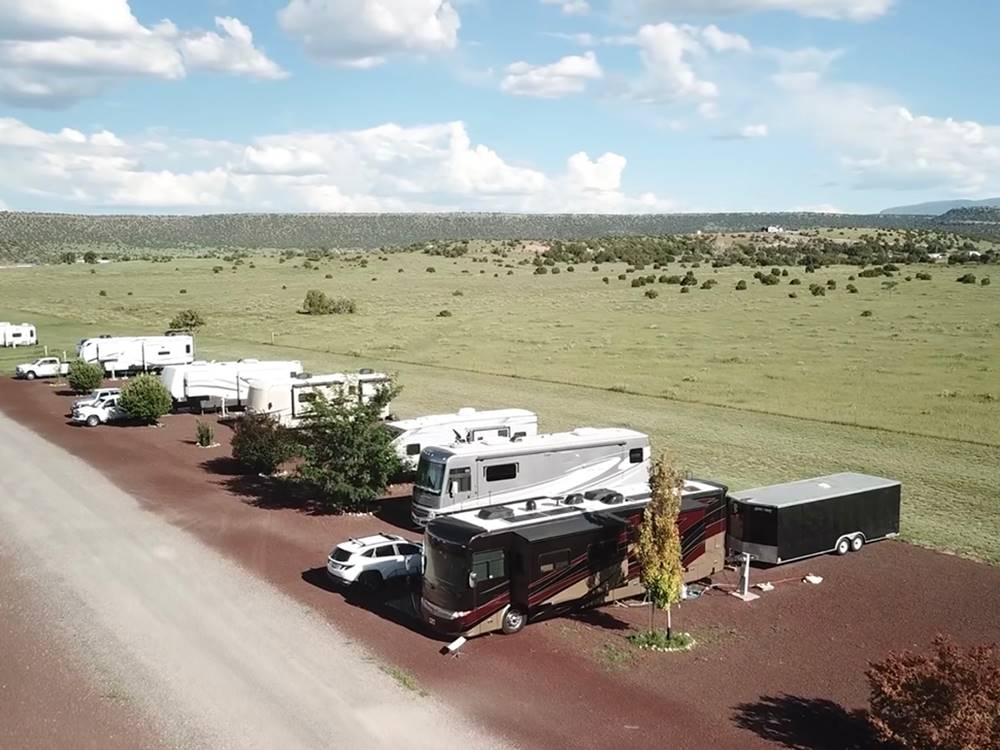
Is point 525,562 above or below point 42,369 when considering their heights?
above

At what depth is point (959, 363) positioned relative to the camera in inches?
2066

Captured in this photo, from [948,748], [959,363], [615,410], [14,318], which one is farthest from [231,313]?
[948,748]

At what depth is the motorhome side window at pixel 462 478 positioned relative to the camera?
24578mm

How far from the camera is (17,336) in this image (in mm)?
70312

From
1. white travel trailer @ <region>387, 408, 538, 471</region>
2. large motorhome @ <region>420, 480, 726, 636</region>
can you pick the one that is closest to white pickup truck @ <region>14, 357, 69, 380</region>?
white travel trailer @ <region>387, 408, 538, 471</region>

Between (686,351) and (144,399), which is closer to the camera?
(144,399)

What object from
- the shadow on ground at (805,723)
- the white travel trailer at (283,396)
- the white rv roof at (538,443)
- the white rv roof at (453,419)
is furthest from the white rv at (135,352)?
the shadow on ground at (805,723)

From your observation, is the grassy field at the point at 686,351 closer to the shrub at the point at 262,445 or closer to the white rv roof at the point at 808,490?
the white rv roof at the point at 808,490

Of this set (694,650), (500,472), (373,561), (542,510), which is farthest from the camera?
(500,472)

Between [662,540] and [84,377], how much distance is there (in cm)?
4038

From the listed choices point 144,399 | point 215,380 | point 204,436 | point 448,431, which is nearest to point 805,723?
point 448,431

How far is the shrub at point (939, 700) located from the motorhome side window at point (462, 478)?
41.8ft

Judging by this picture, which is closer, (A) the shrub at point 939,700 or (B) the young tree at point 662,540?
(A) the shrub at point 939,700

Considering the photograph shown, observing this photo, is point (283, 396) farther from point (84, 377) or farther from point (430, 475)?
point (84, 377)
